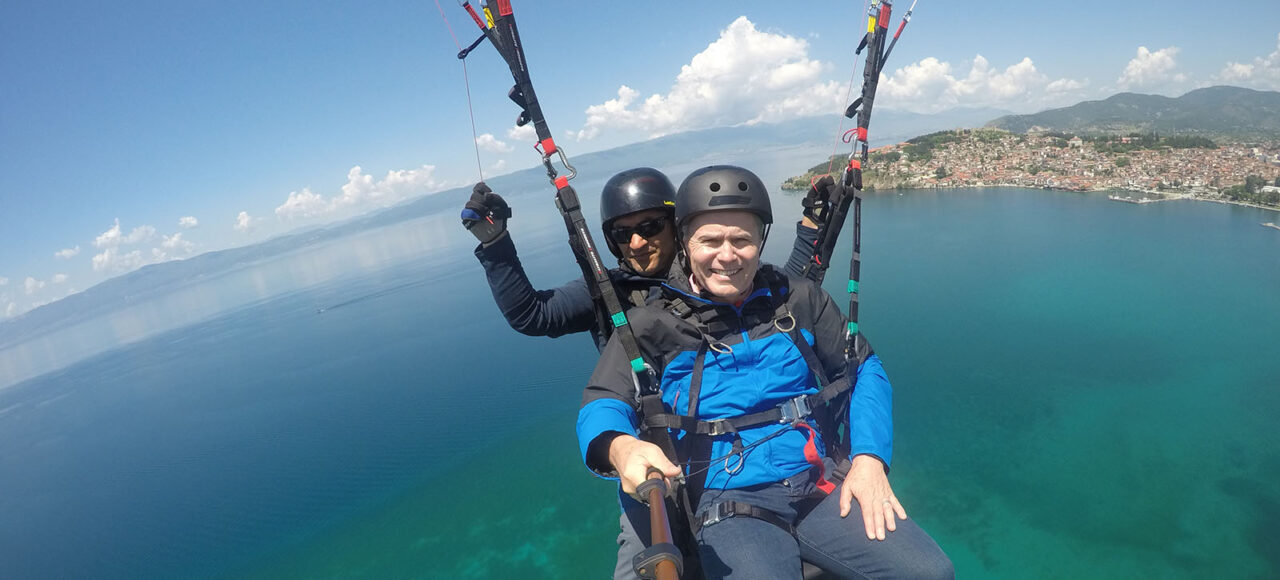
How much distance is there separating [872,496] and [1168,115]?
551 feet

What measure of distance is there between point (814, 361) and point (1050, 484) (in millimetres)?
13392

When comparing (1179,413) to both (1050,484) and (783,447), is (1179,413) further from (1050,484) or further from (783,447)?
(783,447)

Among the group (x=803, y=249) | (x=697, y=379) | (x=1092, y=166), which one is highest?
(x=803, y=249)

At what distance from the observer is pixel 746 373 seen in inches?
83.8

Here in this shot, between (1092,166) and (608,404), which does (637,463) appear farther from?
(1092,166)

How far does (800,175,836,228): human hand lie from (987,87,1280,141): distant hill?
107156 millimetres

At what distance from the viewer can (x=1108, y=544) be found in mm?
9633

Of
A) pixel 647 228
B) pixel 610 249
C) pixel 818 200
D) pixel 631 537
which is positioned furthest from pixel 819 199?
pixel 631 537

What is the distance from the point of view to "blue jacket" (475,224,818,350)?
2529mm

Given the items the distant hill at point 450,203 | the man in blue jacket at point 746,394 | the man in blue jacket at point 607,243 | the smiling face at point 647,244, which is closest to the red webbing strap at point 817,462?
the man in blue jacket at point 746,394

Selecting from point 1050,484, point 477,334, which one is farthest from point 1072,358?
point 477,334

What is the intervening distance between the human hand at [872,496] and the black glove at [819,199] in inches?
69.8

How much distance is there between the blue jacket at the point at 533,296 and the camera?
2.53 metres

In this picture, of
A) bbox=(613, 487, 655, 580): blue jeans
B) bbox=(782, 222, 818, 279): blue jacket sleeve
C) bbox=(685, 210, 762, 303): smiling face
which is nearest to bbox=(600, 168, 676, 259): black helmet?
bbox=(685, 210, 762, 303): smiling face
